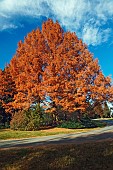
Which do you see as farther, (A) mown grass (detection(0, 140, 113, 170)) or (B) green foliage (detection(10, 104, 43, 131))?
(B) green foliage (detection(10, 104, 43, 131))

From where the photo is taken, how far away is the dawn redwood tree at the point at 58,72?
84.2 ft

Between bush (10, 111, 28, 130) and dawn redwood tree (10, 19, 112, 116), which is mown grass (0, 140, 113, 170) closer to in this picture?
dawn redwood tree (10, 19, 112, 116)

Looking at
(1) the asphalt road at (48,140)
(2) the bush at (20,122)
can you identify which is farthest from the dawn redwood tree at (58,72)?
(1) the asphalt road at (48,140)

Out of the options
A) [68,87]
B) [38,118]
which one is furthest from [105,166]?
[38,118]

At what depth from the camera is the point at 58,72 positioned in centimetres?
2586

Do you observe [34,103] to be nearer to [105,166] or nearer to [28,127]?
[28,127]

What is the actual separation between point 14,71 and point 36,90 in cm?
446

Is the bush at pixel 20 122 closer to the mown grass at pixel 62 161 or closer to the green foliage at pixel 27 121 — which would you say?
the green foliage at pixel 27 121

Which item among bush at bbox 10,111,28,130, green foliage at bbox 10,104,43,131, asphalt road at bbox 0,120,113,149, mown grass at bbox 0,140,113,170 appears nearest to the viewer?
mown grass at bbox 0,140,113,170

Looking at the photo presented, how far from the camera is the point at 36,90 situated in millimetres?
25953

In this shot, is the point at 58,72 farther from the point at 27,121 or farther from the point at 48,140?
the point at 48,140

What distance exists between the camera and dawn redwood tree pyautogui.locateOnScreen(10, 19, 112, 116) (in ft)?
84.2

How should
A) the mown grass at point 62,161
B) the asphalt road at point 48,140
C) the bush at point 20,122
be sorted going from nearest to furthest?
the mown grass at point 62,161 → the asphalt road at point 48,140 → the bush at point 20,122

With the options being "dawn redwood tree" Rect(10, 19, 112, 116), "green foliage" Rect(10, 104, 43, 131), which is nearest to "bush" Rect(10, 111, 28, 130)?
"green foliage" Rect(10, 104, 43, 131)
